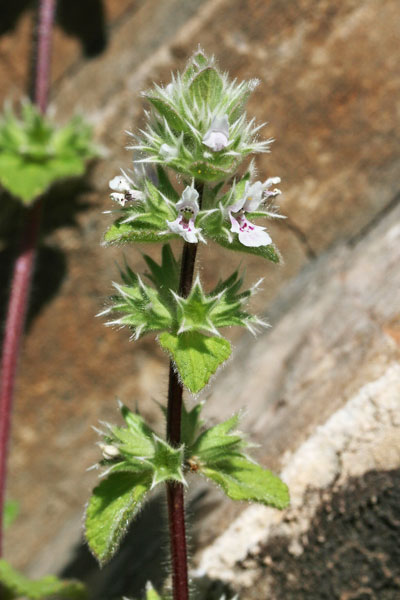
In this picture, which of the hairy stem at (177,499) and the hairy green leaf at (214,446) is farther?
the hairy green leaf at (214,446)

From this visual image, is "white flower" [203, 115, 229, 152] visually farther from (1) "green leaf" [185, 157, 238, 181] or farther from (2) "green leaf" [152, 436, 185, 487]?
(2) "green leaf" [152, 436, 185, 487]

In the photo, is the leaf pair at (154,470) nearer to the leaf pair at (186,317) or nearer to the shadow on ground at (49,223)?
the leaf pair at (186,317)

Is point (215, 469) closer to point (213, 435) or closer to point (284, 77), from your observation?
point (213, 435)

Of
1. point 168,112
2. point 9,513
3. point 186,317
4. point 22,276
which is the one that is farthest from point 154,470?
point 22,276

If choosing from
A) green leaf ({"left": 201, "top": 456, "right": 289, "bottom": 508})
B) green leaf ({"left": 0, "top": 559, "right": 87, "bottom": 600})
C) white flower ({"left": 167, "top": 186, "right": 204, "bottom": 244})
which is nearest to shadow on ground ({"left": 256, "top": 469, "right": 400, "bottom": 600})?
green leaf ({"left": 201, "top": 456, "right": 289, "bottom": 508})

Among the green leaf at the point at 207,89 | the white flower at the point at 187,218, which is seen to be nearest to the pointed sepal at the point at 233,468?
the white flower at the point at 187,218

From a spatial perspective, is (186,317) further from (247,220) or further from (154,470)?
(154,470)
